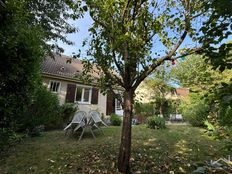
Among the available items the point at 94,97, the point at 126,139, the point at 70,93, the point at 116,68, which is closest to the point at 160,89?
the point at 94,97

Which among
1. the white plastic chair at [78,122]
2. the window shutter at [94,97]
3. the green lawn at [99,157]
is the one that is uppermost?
the window shutter at [94,97]

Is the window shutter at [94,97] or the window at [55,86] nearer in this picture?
the window at [55,86]

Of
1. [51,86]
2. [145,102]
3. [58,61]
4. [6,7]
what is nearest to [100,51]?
[6,7]

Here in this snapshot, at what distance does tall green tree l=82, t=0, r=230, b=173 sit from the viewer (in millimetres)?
4125

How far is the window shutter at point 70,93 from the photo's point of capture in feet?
43.1

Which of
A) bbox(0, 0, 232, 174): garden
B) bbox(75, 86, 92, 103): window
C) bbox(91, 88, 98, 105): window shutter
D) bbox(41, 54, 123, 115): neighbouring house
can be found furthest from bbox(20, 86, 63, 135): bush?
bbox(91, 88, 98, 105): window shutter

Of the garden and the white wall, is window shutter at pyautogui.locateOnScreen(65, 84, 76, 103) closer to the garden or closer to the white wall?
the white wall

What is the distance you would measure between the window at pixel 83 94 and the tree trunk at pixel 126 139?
10.2 metres

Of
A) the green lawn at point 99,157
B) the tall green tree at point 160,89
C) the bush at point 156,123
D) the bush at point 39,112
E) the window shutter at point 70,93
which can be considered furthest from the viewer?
the tall green tree at point 160,89

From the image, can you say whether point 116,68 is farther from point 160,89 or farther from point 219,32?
point 160,89

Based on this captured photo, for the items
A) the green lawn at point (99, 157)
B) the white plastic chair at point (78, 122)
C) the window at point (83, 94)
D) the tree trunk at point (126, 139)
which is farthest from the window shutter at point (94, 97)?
the tree trunk at point (126, 139)

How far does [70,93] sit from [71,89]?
0.33 m

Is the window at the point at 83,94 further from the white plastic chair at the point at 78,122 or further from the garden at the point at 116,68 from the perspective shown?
the garden at the point at 116,68

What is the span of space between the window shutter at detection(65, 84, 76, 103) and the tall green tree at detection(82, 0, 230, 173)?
28.9ft
